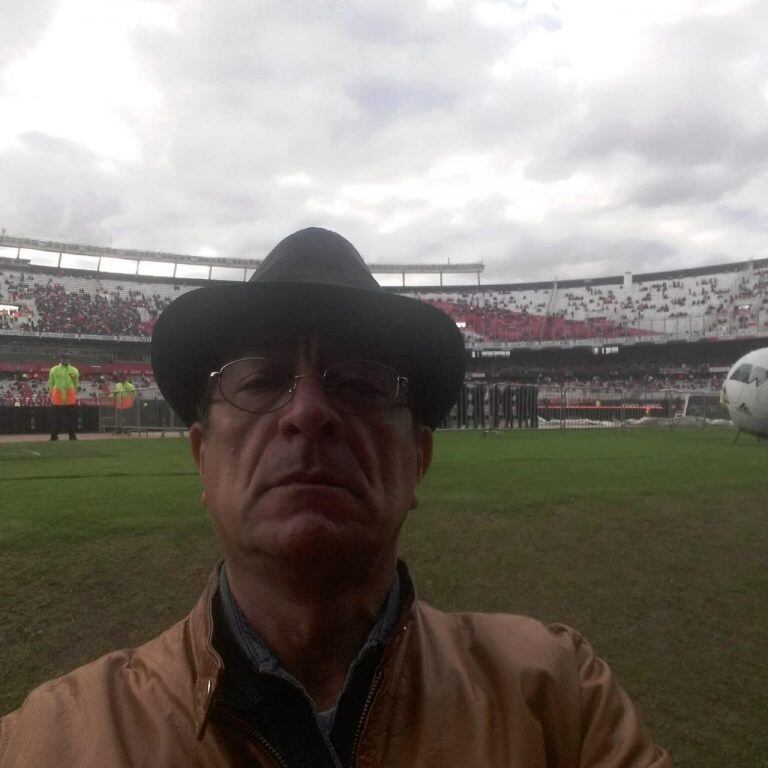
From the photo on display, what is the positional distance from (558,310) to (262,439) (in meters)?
56.3

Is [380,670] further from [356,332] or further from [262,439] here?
[356,332]

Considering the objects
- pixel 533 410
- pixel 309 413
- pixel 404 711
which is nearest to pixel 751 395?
pixel 533 410

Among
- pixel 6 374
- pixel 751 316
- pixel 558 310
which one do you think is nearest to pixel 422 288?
pixel 558 310

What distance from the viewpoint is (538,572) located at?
4176 millimetres

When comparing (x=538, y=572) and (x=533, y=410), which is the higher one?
(x=533, y=410)

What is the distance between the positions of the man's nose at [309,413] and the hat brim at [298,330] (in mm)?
146

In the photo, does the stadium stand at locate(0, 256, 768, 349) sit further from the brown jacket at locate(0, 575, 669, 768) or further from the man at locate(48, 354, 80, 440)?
the brown jacket at locate(0, 575, 669, 768)

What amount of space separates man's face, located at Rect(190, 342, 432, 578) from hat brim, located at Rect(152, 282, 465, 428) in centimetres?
7

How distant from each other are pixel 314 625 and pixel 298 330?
0.68 meters

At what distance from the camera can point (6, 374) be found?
39.7 m

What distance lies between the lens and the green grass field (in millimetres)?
3027

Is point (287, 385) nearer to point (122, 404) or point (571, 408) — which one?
point (122, 404)

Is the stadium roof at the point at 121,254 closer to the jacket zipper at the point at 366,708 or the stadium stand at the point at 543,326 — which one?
the stadium stand at the point at 543,326

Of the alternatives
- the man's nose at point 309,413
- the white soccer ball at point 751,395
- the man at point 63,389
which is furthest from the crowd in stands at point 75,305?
the man's nose at point 309,413
